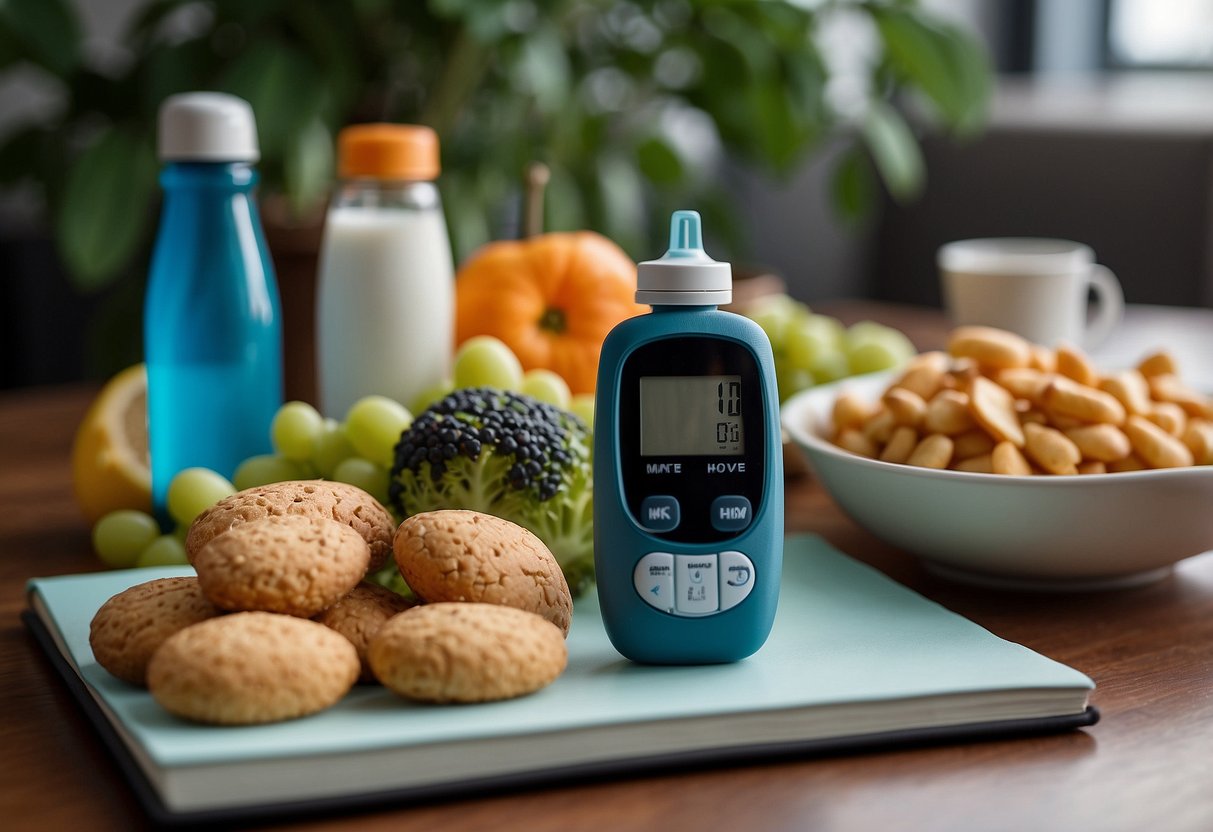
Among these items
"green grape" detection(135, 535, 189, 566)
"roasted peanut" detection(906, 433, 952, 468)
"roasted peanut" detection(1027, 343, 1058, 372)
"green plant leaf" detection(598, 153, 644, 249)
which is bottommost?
"green grape" detection(135, 535, 189, 566)

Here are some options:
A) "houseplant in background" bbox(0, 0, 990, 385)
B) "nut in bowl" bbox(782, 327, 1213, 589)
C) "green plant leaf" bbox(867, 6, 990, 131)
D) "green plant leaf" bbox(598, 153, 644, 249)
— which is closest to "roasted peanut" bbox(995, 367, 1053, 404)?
"nut in bowl" bbox(782, 327, 1213, 589)

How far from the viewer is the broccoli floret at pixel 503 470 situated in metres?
0.74

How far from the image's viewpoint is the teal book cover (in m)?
0.51

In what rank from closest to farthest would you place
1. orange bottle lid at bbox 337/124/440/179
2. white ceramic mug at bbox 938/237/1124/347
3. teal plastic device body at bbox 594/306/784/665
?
1. teal plastic device body at bbox 594/306/784/665
2. orange bottle lid at bbox 337/124/440/179
3. white ceramic mug at bbox 938/237/1124/347

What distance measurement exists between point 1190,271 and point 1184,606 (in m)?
1.82

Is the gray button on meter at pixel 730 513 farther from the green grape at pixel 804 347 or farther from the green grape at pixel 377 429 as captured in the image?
the green grape at pixel 804 347

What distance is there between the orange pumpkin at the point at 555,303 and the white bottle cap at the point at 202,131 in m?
0.25

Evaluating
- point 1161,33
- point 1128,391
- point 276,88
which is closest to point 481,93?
point 276,88

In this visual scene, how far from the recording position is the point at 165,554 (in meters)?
0.82

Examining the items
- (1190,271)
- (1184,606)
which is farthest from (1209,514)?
(1190,271)

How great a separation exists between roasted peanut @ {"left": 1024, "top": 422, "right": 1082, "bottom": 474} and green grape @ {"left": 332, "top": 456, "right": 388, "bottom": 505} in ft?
1.27

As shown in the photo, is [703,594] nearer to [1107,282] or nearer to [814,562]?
[814,562]

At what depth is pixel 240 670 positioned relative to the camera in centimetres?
52

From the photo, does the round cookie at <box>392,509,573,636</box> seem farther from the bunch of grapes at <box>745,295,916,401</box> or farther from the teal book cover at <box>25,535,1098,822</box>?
the bunch of grapes at <box>745,295,916,401</box>
